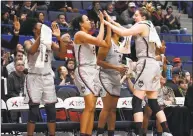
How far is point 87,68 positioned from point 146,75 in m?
0.86

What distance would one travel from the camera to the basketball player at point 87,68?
8.51 meters

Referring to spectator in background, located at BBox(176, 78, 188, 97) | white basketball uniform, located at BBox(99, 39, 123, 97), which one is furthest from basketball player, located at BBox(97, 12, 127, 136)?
spectator in background, located at BBox(176, 78, 188, 97)

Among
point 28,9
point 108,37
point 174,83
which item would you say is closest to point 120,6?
point 28,9

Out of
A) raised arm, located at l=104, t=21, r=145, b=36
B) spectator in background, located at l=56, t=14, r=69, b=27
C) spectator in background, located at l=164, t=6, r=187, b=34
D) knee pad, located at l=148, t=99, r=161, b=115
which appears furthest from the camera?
spectator in background, located at l=164, t=6, r=187, b=34

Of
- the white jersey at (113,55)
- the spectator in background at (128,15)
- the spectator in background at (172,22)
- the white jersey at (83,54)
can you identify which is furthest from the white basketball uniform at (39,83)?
the spectator in background at (172,22)

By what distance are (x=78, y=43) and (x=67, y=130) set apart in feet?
6.55

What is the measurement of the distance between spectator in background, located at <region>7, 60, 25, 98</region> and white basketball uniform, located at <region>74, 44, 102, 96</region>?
252cm

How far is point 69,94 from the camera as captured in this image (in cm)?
1114

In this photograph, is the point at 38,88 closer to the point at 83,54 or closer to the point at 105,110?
the point at 83,54

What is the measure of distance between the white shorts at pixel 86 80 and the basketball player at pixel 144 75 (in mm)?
608

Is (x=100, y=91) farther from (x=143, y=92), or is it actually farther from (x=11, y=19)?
(x=11, y=19)

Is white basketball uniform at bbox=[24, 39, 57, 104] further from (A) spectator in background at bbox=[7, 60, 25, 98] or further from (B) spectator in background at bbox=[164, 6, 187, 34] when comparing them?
(B) spectator in background at bbox=[164, 6, 187, 34]

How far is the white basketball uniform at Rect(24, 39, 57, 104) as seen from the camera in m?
8.65

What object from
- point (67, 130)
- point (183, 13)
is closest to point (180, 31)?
point (183, 13)
